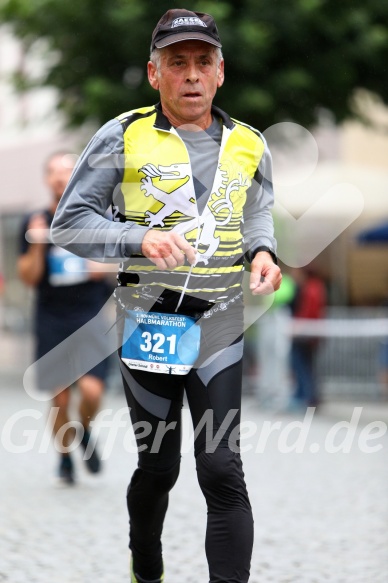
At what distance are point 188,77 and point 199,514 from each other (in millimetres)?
3211

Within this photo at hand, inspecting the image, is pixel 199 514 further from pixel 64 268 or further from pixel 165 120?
pixel 165 120

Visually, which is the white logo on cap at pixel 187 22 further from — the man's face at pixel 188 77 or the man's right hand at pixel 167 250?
the man's right hand at pixel 167 250

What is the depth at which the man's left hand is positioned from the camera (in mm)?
3965

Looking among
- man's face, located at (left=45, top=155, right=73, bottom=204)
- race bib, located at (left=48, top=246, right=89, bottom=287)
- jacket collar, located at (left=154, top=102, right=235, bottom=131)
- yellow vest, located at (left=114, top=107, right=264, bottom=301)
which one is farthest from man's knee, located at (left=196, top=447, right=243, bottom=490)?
race bib, located at (left=48, top=246, right=89, bottom=287)

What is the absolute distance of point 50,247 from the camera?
25.4 feet

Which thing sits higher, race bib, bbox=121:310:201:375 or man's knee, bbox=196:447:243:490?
race bib, bbox=121:310:201:375

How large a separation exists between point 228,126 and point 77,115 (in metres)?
13.1

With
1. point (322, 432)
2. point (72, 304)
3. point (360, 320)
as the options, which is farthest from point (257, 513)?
point (360, 320)

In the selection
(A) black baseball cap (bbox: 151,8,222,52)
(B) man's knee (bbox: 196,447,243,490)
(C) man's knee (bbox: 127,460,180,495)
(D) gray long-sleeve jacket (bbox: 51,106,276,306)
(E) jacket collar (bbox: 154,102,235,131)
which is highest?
(A) black baseball cap (bbox: 151,8,222,52)

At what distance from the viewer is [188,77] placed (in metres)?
4.05

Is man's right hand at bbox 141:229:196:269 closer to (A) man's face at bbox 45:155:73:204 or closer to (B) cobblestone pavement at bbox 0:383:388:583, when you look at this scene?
(B) cobblestone pavement at bbox 0:383:388:583

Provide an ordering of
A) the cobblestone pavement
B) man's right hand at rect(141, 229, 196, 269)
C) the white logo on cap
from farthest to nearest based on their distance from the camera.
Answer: the cobblestone pavement
the white logo on cap
man's right hand at rect(141, 229, 196, 269)

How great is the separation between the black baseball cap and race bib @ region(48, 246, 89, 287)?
371cm

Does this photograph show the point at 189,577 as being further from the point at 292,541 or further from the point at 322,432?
the point at 322,432
